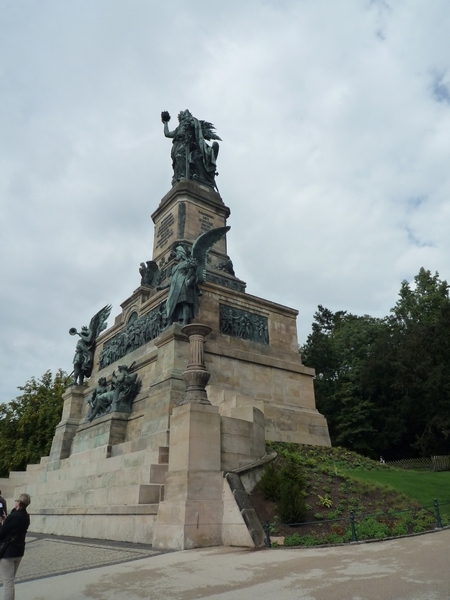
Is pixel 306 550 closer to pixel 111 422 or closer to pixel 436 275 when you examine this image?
pixel 111 422

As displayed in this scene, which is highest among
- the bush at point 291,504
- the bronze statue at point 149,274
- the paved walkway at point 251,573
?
the bronze statue at point 149,274

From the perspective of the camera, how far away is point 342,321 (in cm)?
6406

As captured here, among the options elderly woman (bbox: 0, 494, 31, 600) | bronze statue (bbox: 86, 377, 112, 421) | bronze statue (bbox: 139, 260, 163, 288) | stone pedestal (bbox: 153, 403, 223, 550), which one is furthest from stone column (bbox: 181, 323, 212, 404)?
bronze statue (bbox: 139, 260, 163, 288)

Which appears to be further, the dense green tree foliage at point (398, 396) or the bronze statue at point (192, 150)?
the dense green tree foliage at point (398, 396)

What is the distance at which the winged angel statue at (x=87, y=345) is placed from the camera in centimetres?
2744

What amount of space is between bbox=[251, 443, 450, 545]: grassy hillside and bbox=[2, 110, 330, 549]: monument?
72 centimetres

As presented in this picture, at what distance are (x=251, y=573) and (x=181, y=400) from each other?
10092 mm

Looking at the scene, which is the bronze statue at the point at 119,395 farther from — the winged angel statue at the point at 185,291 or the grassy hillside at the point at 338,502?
the grassy hillside at the point at 338,502

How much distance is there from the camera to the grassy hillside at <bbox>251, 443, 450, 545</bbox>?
10188mm

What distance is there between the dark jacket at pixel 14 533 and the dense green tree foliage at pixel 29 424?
34.0 m

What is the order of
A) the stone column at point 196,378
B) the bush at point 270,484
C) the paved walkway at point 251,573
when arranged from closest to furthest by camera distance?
the paved walkway at point 251,573 < the bush at point 270,484 < the stone column at point 196,378

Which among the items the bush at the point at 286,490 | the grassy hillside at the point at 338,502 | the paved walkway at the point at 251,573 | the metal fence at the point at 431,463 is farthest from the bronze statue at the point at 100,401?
the metal fence at the point at 431,463

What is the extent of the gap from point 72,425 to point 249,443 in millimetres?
14287

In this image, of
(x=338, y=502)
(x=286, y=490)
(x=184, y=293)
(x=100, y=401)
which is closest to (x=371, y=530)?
(x=286, y=490)
